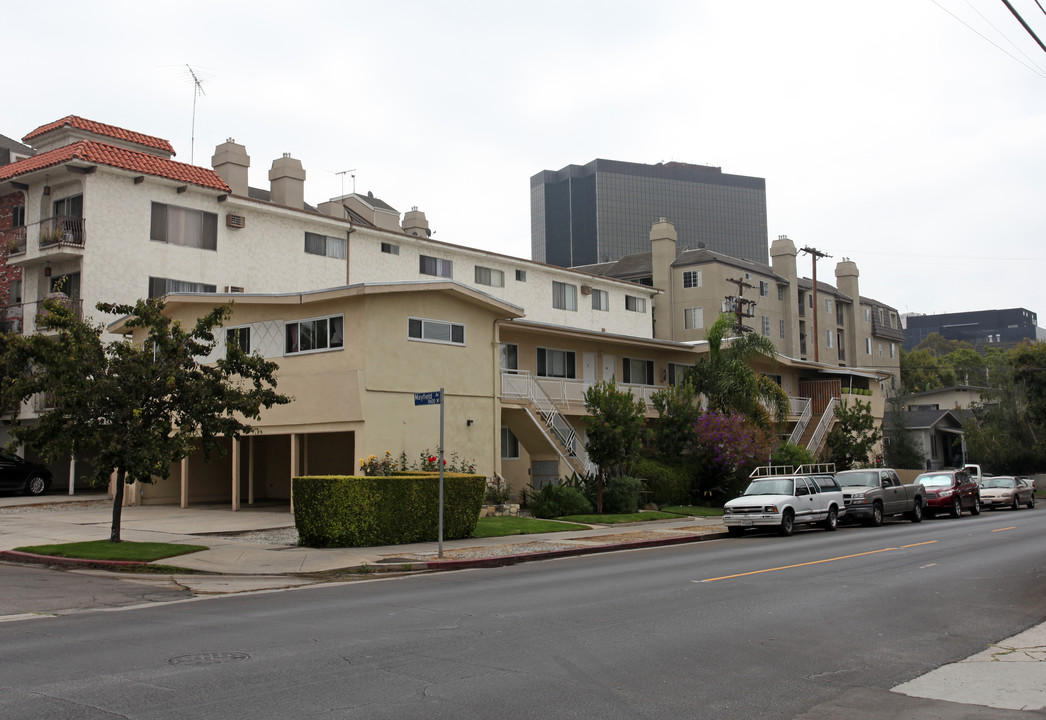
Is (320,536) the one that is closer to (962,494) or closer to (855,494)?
(855,494)

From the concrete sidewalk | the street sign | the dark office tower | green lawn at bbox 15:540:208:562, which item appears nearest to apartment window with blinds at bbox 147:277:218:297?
the concrete sidewalk

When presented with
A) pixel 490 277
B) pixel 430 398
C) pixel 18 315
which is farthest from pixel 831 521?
pixel 18 315

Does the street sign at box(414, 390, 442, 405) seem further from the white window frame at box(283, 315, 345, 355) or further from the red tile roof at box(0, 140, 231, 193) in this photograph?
the red tile roof at box(0, 140, 231, 193)

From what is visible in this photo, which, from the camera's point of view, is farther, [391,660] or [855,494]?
[855,494]

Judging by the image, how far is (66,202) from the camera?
117 ft

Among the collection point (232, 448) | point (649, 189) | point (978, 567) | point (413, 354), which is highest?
point (649, 189)

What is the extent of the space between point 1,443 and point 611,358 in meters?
A: 26.8

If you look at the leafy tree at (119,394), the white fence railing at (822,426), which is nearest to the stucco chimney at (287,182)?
the leafy tree at (119,394)

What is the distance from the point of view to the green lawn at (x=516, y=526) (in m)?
22.8

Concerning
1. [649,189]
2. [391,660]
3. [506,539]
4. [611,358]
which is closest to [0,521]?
[506,539]

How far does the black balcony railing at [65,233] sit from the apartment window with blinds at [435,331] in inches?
607

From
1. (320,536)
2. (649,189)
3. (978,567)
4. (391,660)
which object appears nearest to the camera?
(391,660)

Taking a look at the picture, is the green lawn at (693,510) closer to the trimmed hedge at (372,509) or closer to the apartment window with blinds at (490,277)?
the trimmed hedge at (372,509)

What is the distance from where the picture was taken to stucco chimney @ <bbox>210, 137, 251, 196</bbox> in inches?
1665
